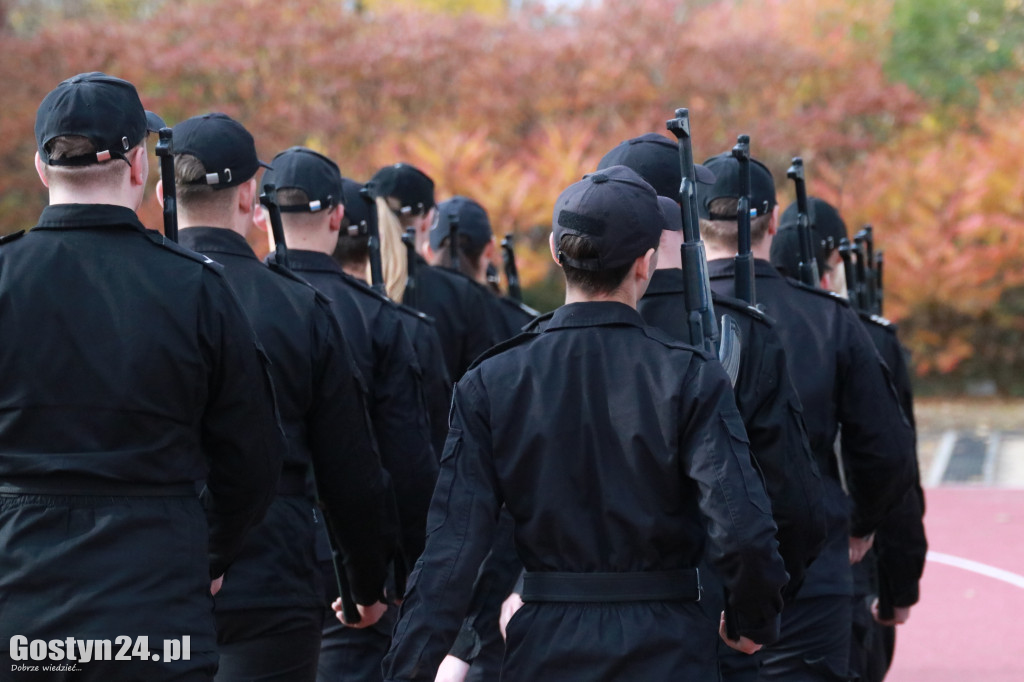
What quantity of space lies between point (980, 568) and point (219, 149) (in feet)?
26.3

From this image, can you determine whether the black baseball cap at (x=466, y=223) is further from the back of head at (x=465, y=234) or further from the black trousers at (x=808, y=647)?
the black trousers at (x=808, y=647)

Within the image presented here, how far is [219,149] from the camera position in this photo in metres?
3.94

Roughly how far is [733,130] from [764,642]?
18.5 meters

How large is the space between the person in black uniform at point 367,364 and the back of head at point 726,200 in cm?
106

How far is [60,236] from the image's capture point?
3.07 m

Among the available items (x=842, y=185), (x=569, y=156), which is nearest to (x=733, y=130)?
(x=842, y=185)

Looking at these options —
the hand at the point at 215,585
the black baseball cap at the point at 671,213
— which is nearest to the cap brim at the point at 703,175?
the black baseball cap at the point at 671,213

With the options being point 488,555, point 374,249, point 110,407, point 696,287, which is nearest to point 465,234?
point 374,249

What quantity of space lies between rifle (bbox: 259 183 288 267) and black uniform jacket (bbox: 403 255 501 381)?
1715mm

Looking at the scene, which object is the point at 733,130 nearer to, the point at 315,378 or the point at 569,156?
the point at 569,156

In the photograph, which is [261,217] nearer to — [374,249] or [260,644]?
[374,249]

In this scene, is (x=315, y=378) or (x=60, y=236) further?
(x=315, y=378)

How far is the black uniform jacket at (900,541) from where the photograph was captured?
5.42 meters

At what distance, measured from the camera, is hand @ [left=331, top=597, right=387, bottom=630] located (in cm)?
437
